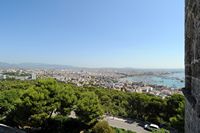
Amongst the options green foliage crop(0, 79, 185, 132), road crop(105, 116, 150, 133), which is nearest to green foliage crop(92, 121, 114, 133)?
green foliage crop(0, 79, 185, 132)

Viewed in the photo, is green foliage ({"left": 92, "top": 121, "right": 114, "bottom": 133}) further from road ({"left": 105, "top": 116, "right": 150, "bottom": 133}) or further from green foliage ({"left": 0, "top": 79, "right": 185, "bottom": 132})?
road ({"left": 105, "top": 116, "right": 150, "bottom": 133})

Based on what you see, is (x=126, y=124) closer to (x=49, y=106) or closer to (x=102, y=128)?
(x=102, y=128)

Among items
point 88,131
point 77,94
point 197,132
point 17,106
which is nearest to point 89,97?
Result: point 77,94

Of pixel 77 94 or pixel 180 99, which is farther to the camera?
pixel 180 99

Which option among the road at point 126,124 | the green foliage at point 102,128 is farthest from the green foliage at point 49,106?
the road at point 126,124

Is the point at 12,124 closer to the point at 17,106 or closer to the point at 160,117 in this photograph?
the point at 17,106

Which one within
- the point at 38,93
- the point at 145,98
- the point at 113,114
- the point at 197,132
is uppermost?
the point at 197,132

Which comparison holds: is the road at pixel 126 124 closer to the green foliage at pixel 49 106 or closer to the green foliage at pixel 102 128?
the green foliage at pixel 49 106

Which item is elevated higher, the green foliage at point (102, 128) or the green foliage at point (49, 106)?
the green foliage at point (49, 106)
